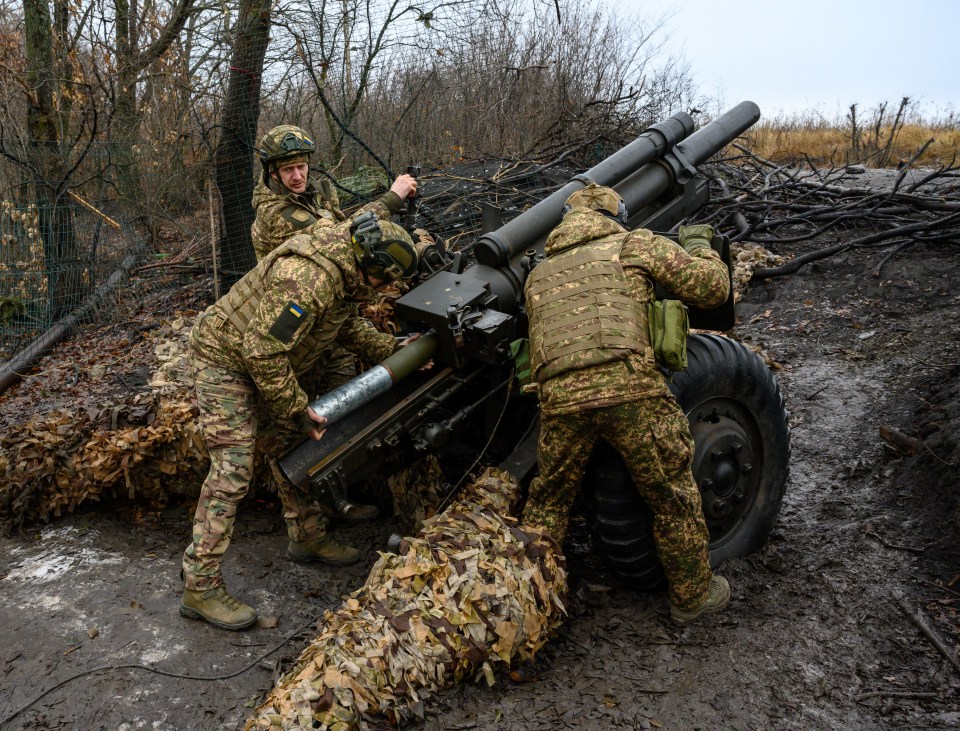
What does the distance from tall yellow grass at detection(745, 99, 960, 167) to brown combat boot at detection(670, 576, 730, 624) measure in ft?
28.8

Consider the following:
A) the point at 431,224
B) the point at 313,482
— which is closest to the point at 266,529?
the point at 313,482

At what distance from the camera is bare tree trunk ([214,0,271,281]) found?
282 inches

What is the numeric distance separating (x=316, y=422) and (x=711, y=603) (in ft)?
6.21

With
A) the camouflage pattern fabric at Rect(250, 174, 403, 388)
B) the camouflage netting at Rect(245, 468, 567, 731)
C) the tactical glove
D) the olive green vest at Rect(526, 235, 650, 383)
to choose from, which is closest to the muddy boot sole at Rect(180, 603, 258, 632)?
the camouflage netting at Rect(245, 468, 567, 731)

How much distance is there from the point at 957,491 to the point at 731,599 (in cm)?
122

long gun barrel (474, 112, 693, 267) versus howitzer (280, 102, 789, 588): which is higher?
long gun barrel (474, 112, 693, 267)

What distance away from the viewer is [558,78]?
430 inches

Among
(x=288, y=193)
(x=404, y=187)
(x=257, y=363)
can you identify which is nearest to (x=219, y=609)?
(x=257, y=363)

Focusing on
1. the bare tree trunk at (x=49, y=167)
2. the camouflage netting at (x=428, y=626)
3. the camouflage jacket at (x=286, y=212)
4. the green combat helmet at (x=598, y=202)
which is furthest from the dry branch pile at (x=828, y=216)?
the bare tree trunk at (x=49, y=167)

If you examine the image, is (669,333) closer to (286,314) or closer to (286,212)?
(286,314)

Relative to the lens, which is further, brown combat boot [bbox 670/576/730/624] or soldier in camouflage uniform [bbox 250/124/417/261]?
soldier in camouflage uniform [bbox 250/124/417/261]

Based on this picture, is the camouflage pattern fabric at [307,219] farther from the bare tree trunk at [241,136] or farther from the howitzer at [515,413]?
the bare tree trunk at [241,136]

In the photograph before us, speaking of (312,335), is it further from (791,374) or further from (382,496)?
(791,374)

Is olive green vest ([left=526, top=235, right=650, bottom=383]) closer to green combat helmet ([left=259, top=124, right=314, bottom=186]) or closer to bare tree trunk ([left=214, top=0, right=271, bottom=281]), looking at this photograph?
green combat helmet ([left=259, top=124, right=314, bottom=186])
